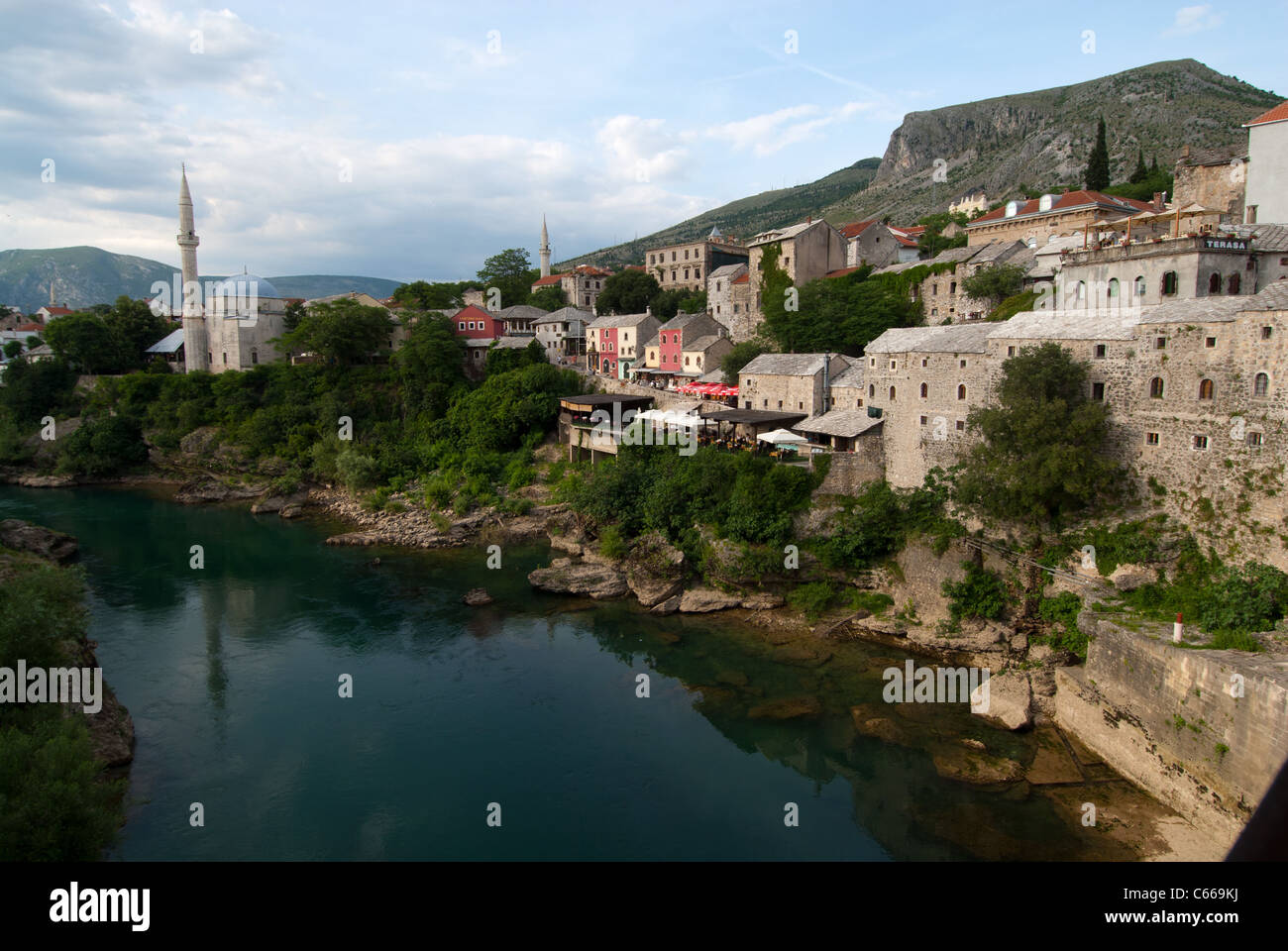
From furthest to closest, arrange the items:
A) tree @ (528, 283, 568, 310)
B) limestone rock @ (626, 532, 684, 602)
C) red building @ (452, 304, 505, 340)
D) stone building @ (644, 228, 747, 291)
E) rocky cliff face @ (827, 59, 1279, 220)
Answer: rocky cliff face @ (827, 59, 1279, 220)
tree @ (528, 283, 568, 310)
stone building @ (644, 228, 747, 291)
red building @ (452, 304, 505, 340)
limestone rock @ (626, 532, 684, 602)

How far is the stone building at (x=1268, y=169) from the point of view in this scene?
2348cm

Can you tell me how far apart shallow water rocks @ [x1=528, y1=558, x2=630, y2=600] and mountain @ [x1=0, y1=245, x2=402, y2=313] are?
14219 cm

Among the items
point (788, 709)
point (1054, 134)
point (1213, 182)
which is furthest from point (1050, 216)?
point (1054, 134)

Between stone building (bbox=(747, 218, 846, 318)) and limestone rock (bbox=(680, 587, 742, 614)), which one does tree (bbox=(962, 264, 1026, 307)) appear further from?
limestone rock (bbox=(680, 587, 742, 614))

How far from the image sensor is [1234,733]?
12.6 metres

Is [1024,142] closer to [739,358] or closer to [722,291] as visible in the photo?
[722,291]

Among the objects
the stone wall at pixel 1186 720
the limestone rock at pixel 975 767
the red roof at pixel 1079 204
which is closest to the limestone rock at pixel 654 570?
the limestone rock at pixel 975 767

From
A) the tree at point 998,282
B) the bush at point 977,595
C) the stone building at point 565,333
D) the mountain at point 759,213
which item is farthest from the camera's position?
the mountain at point 759,213

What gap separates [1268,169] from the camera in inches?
944

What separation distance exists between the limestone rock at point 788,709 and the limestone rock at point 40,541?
86.4ft

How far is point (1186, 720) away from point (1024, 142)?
79683mm

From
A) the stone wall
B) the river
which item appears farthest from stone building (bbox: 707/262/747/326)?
the stone wall

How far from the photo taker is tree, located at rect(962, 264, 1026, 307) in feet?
97.5

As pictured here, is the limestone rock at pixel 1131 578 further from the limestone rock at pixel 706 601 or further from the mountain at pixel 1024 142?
the mountain at pixel 1024 142
